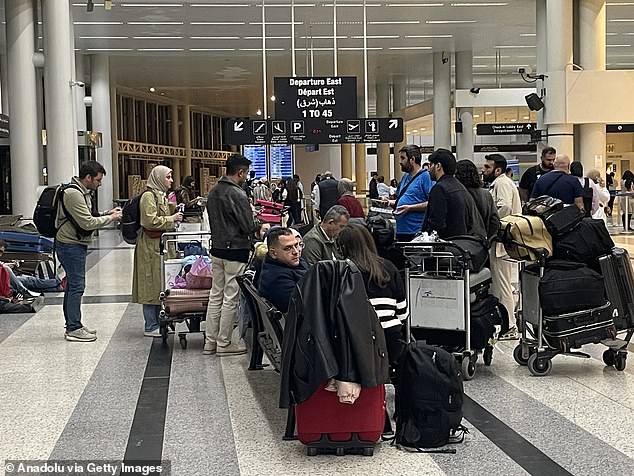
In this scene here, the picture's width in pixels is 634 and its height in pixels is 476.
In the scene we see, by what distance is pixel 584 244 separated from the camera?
6.56 meters

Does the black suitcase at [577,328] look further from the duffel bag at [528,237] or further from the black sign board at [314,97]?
the black sign board at [314,97]

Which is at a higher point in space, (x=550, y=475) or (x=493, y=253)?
(x=493, y=253)

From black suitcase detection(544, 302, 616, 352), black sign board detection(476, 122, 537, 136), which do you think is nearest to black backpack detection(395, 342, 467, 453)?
black suitcase detection(544, 302, 616, 352)

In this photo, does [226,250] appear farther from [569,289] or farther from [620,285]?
[620,285]

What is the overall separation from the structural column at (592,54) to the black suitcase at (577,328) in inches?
444

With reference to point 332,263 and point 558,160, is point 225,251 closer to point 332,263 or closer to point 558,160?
point 332,263

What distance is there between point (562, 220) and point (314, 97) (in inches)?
444

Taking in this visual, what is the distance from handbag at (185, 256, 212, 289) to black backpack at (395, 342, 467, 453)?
3.41 meters

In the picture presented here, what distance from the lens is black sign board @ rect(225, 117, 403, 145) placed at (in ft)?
57.3

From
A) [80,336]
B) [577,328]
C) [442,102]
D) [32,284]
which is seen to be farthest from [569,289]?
[442,102]

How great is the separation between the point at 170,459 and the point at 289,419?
69cm

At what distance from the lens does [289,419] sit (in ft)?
16.4

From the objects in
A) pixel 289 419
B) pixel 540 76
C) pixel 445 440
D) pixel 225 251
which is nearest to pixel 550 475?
pixel 445 440

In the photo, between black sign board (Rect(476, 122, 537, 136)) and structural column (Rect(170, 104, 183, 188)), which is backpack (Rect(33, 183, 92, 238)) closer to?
black sign board (Rect(476, 122, 537, 136))
